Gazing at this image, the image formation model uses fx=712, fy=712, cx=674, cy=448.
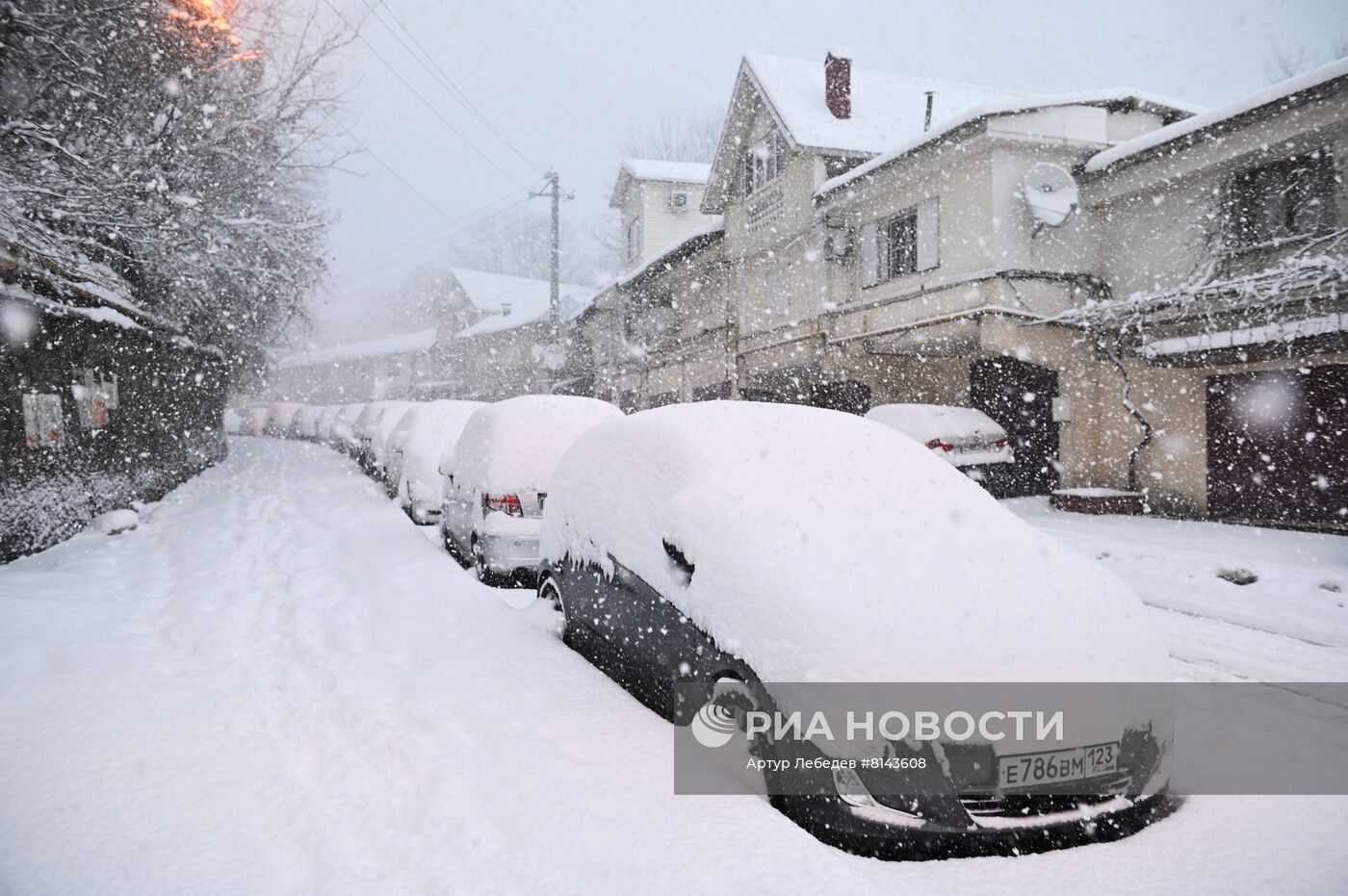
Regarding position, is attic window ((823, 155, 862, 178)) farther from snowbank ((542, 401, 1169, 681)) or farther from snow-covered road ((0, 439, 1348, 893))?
snowbank ((542, 401, 1169, 681))

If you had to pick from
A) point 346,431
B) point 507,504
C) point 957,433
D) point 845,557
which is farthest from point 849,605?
point 346,431

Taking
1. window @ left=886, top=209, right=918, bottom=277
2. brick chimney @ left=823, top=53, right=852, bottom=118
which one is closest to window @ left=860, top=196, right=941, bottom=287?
window @ left=886, top=209, right=918, bottom=277

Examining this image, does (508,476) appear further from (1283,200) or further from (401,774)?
(1283,200)

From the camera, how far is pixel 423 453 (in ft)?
33.4

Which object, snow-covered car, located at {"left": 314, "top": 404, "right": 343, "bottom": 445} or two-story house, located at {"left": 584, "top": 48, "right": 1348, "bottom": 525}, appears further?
snow-covered car, located at {"left": 314, "top": 404, "right": 343, "bottom": 445}

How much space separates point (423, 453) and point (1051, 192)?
40.0ft

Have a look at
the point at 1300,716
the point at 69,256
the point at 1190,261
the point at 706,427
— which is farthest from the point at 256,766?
the point at 1190,261

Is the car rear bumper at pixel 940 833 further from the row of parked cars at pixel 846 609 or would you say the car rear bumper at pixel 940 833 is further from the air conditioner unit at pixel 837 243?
the air conditioner unit at pixel 837 243

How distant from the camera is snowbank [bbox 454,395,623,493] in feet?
21.6

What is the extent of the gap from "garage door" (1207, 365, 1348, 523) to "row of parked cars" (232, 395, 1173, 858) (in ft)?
32.4

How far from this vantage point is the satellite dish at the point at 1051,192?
1330 centimetres

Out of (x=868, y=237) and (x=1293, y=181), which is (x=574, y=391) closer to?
(x=868, y=237)

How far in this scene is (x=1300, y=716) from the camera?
4.05 metres

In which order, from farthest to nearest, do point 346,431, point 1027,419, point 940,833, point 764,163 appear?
point 346,431, point 764,163, point 1027,419, point 940,833
